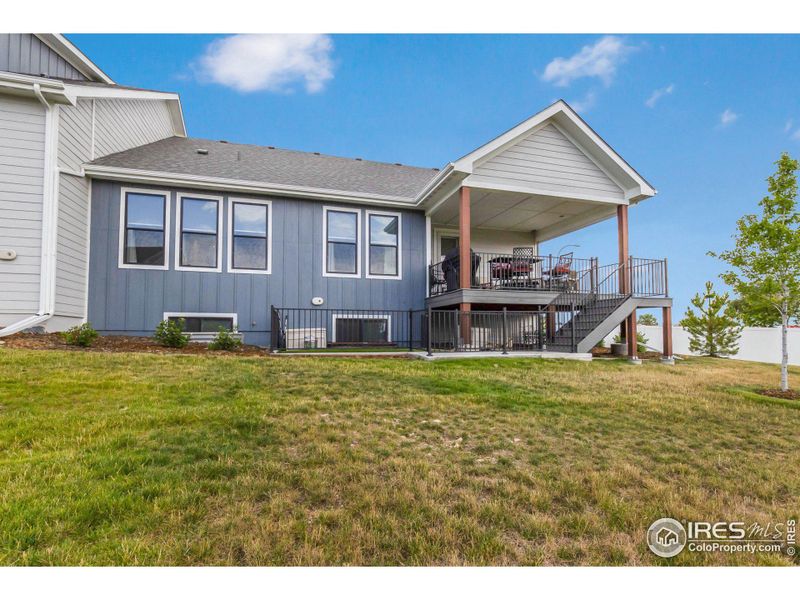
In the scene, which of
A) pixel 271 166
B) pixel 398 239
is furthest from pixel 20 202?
pixel 398 239

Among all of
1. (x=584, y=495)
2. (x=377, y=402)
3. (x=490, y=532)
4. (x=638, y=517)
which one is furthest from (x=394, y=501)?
(x=377, y=402)

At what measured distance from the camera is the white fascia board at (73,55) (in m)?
9.63

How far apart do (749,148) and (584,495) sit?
1428 centimetres

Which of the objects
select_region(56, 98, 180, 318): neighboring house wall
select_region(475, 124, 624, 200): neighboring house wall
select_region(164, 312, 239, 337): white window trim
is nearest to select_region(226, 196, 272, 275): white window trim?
select_region(164, 312, 239, 337): white window trim

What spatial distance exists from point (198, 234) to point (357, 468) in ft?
29.3

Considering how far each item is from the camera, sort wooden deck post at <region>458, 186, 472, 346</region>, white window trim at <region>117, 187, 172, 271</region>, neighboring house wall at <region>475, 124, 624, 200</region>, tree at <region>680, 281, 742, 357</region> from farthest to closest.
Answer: tree at <region>680, 281, 742, 357</region>, neighboring house wall at <region>475, 124, 624, 200</region>, wooden deck post at <region>458, 186, 472, 346</region>, white window trim at <region>117, 187, 172, 271</region>

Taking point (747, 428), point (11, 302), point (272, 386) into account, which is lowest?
point (747, 428)

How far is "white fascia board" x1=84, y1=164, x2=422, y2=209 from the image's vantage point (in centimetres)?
920

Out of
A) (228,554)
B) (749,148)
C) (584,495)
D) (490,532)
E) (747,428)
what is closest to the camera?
(228,554)

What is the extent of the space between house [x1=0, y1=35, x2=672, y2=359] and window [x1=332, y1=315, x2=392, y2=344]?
4cm

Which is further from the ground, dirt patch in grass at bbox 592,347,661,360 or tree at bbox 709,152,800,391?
tree at bbox 709,152,800,391

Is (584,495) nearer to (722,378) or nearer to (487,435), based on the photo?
(487,435)

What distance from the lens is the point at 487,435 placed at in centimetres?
396

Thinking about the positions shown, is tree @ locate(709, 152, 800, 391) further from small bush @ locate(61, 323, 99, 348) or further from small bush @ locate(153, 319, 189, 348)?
small bush @ locate(61, 323, 99, 348)
